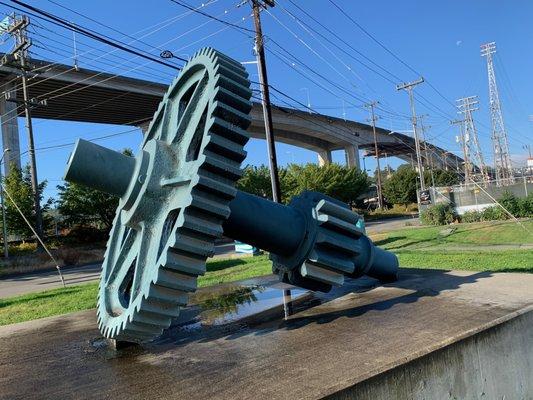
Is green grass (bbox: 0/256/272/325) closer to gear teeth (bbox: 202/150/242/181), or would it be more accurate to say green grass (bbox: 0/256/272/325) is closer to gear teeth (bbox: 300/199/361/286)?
gear teeth (bbox: 300/199/361/286)

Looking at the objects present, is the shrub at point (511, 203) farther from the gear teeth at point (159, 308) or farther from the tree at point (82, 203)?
the gear teeth at point (159, 308)

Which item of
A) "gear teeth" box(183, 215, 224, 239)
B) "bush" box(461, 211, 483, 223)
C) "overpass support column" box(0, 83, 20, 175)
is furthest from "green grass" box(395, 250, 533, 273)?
"overpass support column" box(0, 83, 20, 175)

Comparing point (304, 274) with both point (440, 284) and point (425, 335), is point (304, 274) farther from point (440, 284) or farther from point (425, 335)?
point (440, 284)

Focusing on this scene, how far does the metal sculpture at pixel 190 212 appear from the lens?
13.1ft

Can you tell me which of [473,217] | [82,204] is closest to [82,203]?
[82,204]

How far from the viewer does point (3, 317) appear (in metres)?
10.5

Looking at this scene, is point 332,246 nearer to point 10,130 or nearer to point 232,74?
point 232,74

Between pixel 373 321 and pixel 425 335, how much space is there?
78cm

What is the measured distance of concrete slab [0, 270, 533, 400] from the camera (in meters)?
3.70

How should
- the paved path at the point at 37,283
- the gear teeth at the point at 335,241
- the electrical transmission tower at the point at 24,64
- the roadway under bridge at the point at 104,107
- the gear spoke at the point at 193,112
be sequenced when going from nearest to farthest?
the gear spoke at the point at 193,112, the gear teeth at the point at 335,241, the paved path at the point at 37,283, the electrical transmission tower at the point at 24,64, the roadway under bridge at the point at 104,107

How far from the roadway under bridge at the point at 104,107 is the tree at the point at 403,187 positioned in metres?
12.7

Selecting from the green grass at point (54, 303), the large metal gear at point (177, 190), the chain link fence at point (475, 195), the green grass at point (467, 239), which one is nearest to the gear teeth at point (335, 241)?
the large metal gear at point (177, 190)

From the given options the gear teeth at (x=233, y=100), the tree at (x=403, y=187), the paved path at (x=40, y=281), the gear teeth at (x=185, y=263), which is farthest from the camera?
the tree at (x=403, y=187)

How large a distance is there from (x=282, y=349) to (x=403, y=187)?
70.0 meters
